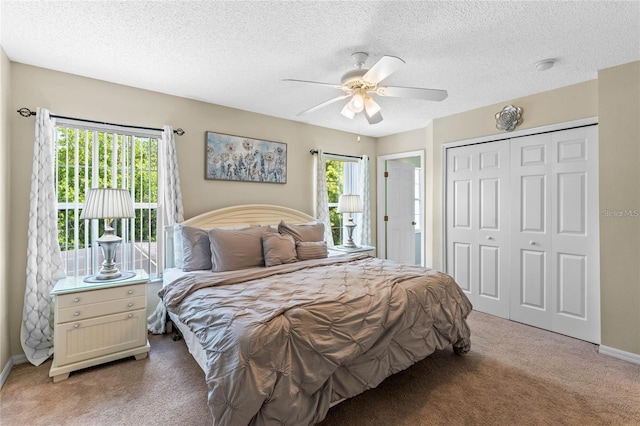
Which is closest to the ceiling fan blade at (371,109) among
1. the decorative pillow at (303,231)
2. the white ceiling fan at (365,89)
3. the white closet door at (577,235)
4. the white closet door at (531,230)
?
the white ceiling fan at (365,89)

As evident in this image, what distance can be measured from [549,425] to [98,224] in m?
A: 3.80

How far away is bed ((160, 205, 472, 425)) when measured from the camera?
1547 millimetres

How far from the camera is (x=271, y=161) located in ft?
13.6

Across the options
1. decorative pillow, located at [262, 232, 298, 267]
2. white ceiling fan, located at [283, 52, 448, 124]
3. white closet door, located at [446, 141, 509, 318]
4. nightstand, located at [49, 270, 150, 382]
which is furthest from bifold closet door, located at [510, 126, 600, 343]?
nightstand, located at [49, 270, 150, 382]

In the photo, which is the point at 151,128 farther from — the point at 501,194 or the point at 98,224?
the point at 501,194

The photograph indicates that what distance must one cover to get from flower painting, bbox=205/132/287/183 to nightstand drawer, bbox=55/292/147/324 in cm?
155

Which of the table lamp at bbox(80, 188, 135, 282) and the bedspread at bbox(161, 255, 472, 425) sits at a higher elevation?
the table lamp at bbox(80, 188, 135, 282)

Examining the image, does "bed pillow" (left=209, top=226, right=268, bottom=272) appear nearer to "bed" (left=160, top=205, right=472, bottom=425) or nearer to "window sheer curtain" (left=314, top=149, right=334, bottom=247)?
"bed" (left=160, top=205, right=472, bottom=425)

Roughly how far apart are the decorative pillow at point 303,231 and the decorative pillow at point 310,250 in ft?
0.37

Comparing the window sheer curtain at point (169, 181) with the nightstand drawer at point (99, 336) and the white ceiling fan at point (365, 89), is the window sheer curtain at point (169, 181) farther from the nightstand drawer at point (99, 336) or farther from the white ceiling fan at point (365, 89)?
the white ceiling fan at point (365, 89)

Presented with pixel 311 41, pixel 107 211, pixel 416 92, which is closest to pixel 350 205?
pixel 416 92

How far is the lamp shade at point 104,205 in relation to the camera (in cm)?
254

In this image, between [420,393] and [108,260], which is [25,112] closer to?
[108,260]

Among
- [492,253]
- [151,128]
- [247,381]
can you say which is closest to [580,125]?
[492,253]
